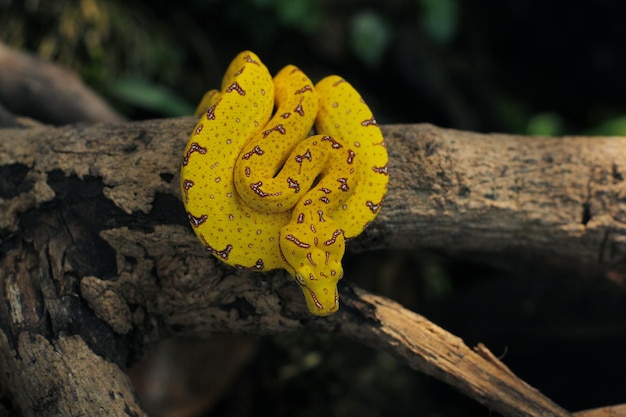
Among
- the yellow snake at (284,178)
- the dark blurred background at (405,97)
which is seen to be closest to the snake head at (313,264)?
the yellow snake at (284,178)

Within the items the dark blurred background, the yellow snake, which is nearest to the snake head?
the yellow snake

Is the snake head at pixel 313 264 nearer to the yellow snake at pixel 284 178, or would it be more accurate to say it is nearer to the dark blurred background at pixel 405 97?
the yellow snake at pixel 284 178

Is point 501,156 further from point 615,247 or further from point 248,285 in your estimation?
point 248,285

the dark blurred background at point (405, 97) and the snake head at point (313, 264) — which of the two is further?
the dark blurred background at point (405, 97)

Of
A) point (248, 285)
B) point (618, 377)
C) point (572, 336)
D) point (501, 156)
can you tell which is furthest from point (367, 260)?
point (248, 285)

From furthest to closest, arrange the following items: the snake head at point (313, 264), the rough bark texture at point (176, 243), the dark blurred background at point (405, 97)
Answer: the dark blurred background at point (405, 97)
the rough bark texture at point (176, 243)
the snake head at point (313, 264)

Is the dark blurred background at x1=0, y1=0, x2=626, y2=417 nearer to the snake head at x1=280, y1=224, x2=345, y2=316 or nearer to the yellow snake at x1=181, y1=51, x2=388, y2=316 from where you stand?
the yellow snake at x1=181, y1=51, x2=388, y2=316

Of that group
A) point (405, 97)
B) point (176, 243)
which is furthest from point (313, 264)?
point (405, 97)
